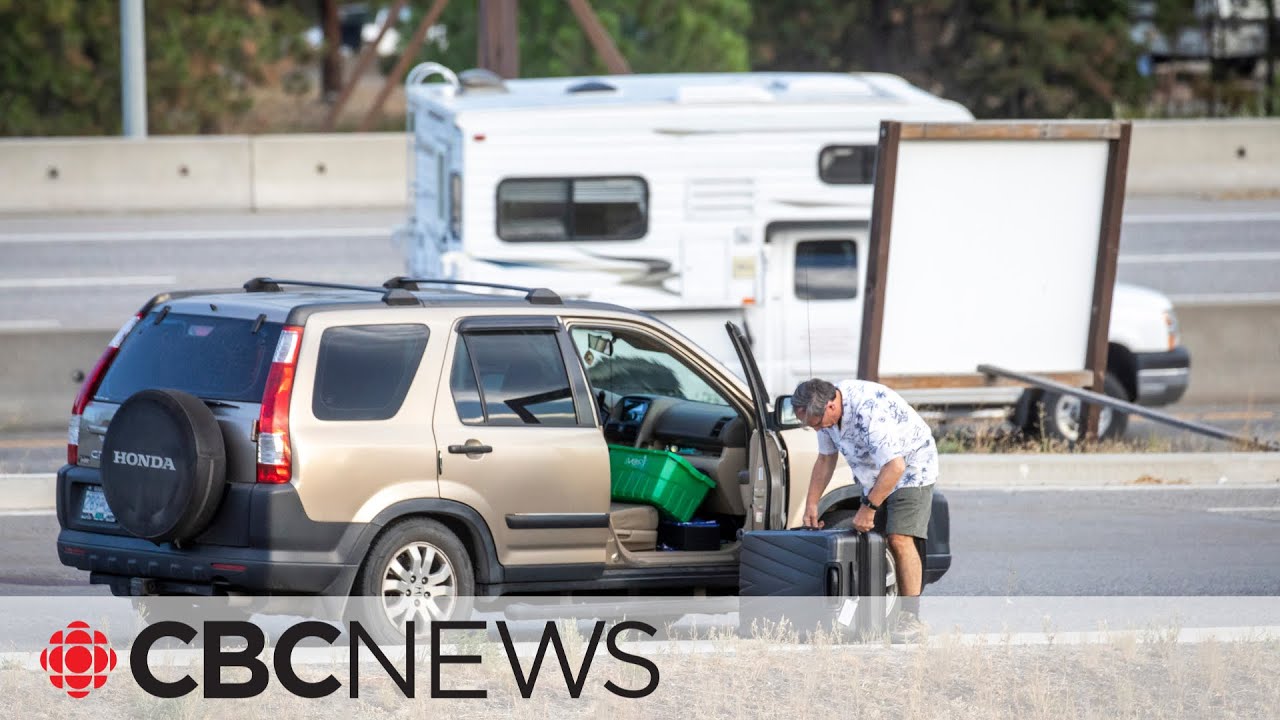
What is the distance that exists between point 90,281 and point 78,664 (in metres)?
17.0

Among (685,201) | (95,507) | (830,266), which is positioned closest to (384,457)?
(95,507)

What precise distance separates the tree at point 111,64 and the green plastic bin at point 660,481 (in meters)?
24.9

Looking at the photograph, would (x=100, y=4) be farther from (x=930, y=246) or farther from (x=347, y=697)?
(x=347, y=697)

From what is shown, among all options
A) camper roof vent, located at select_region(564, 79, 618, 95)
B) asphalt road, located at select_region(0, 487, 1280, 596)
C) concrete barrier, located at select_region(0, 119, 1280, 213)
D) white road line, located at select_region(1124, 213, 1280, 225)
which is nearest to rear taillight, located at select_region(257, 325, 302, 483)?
asphalt road, located at select_region(0, 487, 1280, 596)

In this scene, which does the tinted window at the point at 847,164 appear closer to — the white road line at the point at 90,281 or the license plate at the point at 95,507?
the license plate at the point at 95,507

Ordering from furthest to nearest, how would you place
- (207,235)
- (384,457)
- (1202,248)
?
1. (1202,248)
2. (207,235)
3. (384,457)

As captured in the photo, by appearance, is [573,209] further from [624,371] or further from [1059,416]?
[624,371]

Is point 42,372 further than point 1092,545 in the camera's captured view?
Yes

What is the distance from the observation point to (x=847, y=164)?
1553 cm

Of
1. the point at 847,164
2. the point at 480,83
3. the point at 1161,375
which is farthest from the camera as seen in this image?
the point at 480,83

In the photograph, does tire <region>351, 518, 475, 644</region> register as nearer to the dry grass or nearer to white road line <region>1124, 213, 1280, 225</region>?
the dry grass

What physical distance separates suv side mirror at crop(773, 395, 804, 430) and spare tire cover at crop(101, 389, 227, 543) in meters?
2.47

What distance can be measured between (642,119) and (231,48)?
1975 cm

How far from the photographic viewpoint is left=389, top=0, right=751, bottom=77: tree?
1232 inches
